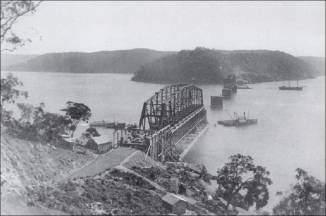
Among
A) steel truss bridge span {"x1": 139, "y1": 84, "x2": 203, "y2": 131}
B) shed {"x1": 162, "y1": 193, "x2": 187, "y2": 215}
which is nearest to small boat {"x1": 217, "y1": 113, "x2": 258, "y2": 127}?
steel truss bridge span {"x1": 139, "y1": 84, "x2": 203, "y2": 131}

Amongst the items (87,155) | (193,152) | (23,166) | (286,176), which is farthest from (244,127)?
(23,166)

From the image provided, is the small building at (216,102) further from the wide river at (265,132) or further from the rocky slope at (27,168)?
the rocky slope at (27,168)

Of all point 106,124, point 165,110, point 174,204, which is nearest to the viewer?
point 174,204

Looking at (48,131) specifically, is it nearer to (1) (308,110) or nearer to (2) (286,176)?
(2) (286,176)

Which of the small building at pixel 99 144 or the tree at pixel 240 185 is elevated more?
the small building at pixel 99 144

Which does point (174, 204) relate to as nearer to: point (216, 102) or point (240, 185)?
point (240, 185)

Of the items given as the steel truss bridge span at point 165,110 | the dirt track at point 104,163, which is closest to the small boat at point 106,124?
the steel truss bridge span at point 165,110

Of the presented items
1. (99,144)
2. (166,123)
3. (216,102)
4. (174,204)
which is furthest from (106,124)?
(174,204)
